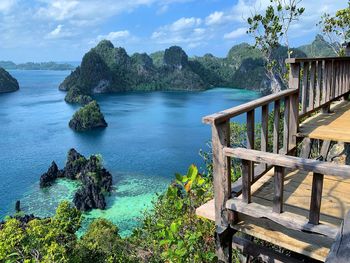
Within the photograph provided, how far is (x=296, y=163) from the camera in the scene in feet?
6.95

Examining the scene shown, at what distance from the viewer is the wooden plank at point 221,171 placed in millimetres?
2486

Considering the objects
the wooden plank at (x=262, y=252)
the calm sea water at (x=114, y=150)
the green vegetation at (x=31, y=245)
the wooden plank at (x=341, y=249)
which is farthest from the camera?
the calm sea water at (x=114, y=150)

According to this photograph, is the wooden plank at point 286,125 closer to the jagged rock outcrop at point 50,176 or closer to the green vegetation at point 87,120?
the jagged rock outcrop at point 50,176

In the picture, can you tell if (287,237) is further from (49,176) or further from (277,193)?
(49,176)

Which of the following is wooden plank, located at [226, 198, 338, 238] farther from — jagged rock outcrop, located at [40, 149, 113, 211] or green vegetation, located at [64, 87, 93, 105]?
green vegetation, located at [64, 87, 93, 105]

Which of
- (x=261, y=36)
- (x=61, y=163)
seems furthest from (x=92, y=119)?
(x=261, y=36)

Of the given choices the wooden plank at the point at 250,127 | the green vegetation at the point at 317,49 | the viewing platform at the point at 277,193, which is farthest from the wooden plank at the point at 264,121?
the green vegetation at the point at 317,49

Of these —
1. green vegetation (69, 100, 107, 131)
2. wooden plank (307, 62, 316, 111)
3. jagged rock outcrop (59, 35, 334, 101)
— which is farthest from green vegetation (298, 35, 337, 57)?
jagged rock outcrop (59, 35, 334, 101)

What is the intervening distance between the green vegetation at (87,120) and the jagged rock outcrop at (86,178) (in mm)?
18408

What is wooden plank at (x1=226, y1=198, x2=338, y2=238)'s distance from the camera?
2.17 m

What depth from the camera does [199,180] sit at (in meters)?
2.72

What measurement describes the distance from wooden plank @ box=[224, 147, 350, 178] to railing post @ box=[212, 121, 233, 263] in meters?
Answer: 0.08

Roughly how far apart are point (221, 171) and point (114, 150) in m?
41.6

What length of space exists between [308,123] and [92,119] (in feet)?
178
